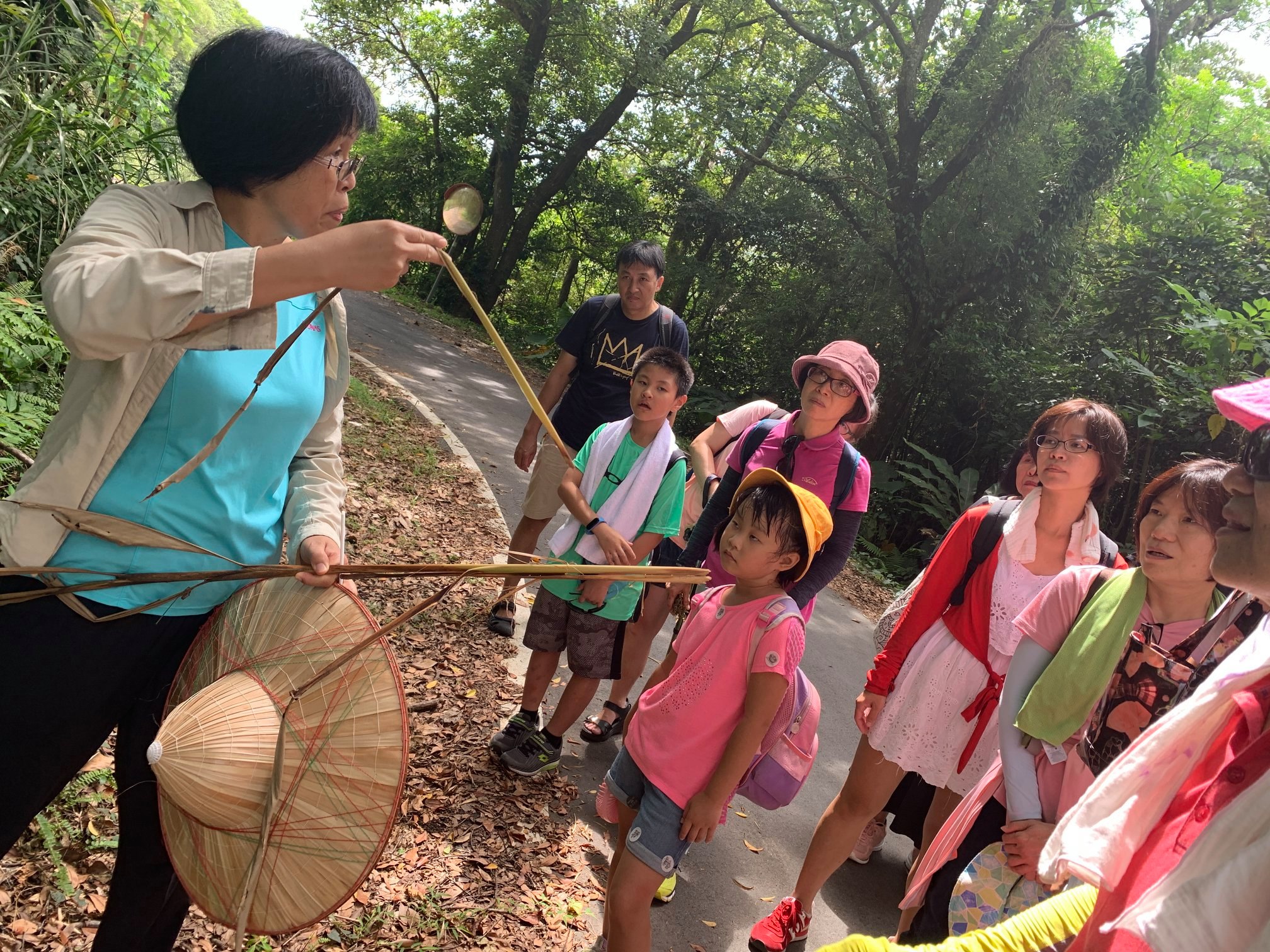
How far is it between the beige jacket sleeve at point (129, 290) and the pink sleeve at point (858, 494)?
2.82 meters

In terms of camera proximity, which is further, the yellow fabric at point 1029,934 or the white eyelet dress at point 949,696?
the white eyelet dress at point 949,696

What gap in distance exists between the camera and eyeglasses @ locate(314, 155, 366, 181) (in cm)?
184

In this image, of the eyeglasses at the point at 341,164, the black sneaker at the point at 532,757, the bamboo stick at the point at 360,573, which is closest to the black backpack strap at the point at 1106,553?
the bamboo stick at the point at 360,573

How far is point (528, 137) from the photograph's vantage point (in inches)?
811

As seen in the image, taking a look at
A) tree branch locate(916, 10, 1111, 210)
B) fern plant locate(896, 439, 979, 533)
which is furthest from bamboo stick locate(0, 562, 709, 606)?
tree branch locate(916, 10, 1111, 210)

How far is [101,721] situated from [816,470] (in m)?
2.79

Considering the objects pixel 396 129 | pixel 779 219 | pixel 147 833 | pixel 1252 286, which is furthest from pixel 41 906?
pixel 396 129

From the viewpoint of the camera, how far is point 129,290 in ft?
4.71

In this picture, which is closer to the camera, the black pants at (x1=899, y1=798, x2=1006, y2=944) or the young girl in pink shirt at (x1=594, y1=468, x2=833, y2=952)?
the black pants at (x1=899, y1=798, x2=1006, y2=944)

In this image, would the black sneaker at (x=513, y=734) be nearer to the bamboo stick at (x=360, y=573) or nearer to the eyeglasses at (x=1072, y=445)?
the bamboo stick at (x=360, y=573)

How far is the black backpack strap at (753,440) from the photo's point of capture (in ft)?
13.0

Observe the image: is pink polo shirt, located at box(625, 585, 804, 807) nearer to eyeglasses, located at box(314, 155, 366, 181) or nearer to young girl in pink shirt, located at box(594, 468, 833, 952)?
young girl in pink shirt, located at box(594, 468, 833, 952)

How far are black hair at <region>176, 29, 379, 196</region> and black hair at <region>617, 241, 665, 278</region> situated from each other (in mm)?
2957

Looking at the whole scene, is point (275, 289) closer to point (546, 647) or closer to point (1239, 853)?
point (1239, 853)
